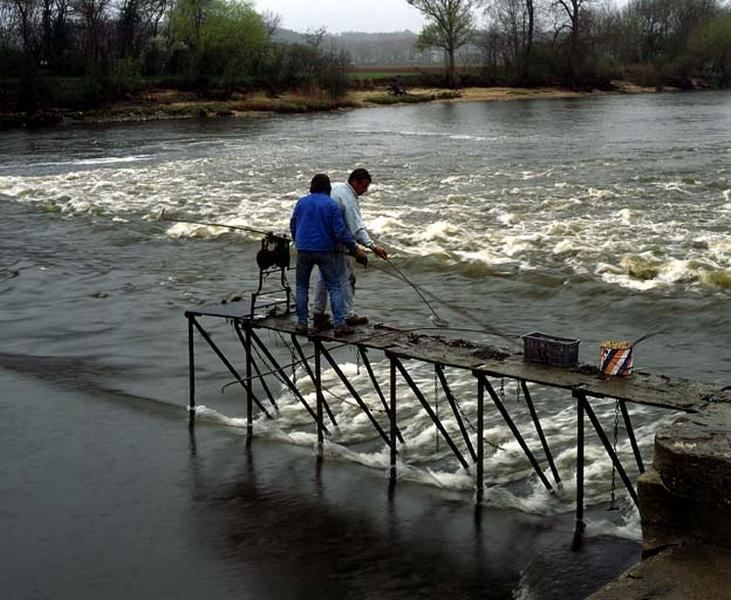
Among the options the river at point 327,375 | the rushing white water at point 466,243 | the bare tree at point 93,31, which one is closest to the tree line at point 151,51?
the bare tree at point 93,31

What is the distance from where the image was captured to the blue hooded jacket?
9.45 m

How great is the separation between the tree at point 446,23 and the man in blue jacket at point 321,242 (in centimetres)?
9622

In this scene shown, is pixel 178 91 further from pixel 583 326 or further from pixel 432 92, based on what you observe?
pixel 583 326

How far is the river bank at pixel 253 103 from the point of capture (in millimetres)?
63500

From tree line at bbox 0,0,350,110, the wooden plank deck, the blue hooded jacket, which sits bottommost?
the wooden plank deck

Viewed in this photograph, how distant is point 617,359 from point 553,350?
0.60 m

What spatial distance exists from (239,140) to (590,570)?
4022 cm

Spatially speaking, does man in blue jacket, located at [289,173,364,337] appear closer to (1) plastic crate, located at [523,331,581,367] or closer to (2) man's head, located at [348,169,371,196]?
(2) man's head, located at [348,169,371,196]

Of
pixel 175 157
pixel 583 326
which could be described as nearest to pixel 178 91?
pixel 175 157

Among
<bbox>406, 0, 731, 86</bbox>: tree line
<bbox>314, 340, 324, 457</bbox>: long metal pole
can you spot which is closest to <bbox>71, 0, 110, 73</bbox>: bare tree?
<bbox>406, 0, 731, 86</bbox>: tree line

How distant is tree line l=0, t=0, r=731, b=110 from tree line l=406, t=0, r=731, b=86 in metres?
0.14

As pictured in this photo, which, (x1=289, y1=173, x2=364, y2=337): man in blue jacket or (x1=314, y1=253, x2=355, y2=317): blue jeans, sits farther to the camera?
(x1=314, y1=253, x2=355, y2=317): blue jeans

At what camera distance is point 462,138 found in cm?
4169

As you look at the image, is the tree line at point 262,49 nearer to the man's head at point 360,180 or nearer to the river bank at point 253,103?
the river bank at point 253,103
